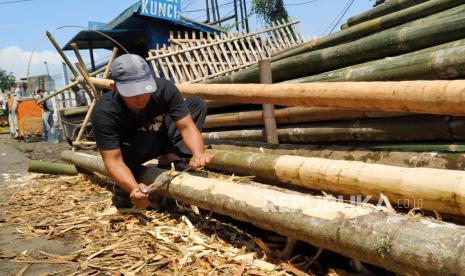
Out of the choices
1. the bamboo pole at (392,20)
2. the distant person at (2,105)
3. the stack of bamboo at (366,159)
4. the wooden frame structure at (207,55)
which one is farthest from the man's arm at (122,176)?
the distant person at (2,105)

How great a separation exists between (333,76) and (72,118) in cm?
1139

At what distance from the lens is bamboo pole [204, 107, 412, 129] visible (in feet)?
12.5

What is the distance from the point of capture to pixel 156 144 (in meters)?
4.20

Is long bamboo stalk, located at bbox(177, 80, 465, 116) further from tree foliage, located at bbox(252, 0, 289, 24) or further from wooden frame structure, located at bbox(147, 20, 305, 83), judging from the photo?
tree foliage, located at bbox(252, 0, 289, 24)

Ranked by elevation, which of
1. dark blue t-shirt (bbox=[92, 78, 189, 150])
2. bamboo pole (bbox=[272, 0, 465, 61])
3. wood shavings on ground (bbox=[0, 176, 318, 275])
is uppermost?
bamboo pole (bbox=[272, 0, 465, 61])

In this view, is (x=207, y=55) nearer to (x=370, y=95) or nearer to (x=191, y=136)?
(x=191, y=136)

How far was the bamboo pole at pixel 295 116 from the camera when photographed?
382 centimetres

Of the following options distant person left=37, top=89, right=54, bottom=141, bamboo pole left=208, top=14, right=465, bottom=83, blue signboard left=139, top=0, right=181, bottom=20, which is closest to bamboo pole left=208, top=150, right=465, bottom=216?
bamboo pole left=208, top=14, right=465, bottom=83

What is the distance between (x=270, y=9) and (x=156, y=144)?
21686mm

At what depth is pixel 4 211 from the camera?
16.9 feet

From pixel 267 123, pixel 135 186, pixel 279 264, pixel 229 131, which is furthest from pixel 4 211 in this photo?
pixel 279 264

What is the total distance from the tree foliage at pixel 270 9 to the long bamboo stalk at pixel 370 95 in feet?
69.6

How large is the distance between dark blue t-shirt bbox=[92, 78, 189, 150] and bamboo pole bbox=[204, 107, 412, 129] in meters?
1.31

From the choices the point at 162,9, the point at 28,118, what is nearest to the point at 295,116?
the point at 162,9
